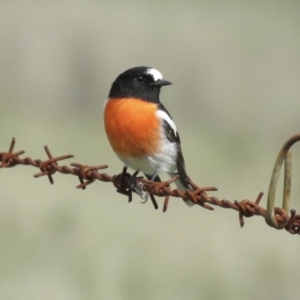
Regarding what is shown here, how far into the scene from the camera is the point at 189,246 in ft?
35.7

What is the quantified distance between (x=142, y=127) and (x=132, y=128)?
8cm

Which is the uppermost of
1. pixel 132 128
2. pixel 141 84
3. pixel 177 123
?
pixel 141 84

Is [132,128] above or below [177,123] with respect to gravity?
above

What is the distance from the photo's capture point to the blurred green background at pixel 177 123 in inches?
390

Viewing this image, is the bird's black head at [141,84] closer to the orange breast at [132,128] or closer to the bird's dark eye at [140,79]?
the bird's dark eye at [140,79]

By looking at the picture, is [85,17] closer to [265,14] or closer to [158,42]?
[158,42]

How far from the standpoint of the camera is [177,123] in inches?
629

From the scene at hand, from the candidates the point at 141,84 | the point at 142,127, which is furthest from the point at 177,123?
the point at 142,127

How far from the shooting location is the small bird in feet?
19.1

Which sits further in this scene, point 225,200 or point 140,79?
point 140,79

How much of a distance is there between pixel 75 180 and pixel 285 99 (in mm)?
7424

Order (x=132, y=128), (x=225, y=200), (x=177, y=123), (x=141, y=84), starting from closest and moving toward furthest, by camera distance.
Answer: (x=225, y=200) < (x=132, y=128) < (x=141, y=84) < (x=177, y=123)

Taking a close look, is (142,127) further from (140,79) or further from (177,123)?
(177,123)

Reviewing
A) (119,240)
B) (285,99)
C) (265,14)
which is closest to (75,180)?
(119,240)
